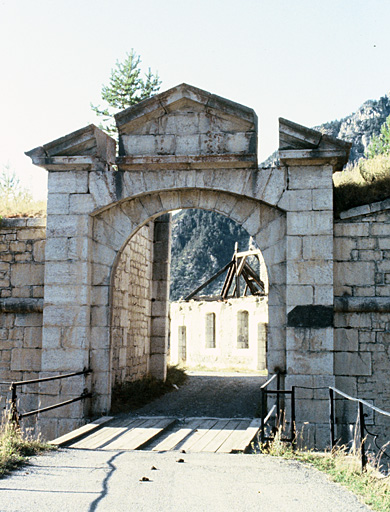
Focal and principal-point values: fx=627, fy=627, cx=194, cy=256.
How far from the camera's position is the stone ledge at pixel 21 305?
10.3 meters

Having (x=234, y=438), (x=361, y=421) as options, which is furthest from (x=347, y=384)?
(x=361, y=421)

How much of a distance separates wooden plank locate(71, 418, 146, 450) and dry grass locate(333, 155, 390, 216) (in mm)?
4519

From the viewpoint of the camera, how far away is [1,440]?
7207 mm

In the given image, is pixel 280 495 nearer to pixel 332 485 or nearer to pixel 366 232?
pixel 332 485

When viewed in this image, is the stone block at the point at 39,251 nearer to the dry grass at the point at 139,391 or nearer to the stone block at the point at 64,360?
the stone block at the point at 64,360

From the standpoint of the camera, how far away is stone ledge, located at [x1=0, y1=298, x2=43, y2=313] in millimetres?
10297

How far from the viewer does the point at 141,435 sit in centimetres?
863

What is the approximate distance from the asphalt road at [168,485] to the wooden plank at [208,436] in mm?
482

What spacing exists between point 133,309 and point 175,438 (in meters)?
4.74

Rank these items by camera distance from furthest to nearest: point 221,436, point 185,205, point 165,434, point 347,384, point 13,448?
point 185,205 < point 347,384 < point 165,434 < point 221,436 < point 13,448

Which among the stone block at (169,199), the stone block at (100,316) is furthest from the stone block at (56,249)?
the stone block at (169,199)

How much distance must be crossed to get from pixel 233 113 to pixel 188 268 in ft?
189

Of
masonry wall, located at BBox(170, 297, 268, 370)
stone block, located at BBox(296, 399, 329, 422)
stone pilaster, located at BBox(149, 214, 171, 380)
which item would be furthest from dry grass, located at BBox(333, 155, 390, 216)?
masonry wall, located at BBox(170, 297, 268, 370)

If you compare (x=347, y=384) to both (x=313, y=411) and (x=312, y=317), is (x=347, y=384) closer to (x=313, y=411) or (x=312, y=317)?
(x=313, y=411)
